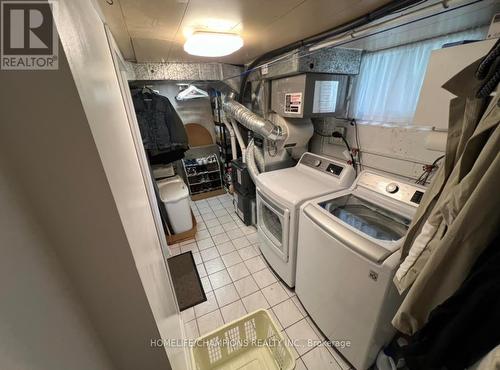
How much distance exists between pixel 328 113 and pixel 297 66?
0.49m

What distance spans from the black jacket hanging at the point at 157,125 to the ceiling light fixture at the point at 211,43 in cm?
119

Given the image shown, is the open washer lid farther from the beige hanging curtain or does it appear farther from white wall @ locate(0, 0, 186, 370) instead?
white wall @ locate(0, 0, 186, 370)

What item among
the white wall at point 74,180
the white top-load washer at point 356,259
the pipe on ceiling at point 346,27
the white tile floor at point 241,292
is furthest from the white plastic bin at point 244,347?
the pipe on ceiling at point 346,27

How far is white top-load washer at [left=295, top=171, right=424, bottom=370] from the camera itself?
1009 mm

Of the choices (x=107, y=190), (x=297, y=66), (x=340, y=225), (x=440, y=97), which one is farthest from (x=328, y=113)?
(x=107, y=190)

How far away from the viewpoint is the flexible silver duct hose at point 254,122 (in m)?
2.06

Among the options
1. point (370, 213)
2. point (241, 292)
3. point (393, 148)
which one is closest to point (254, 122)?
point (393, 148)

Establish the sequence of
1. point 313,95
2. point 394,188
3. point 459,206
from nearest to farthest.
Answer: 1. point 459,206
2. point 394,188
3. point 313,95

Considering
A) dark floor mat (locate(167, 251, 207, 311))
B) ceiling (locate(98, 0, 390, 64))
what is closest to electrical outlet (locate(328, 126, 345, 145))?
ceiling (locate(98, 0, 390, 64))

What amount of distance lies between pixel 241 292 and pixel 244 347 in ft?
1.75

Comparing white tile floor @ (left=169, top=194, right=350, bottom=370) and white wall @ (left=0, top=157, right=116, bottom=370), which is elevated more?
white wall @ (left=0, top=157, right=116, bottom=370)

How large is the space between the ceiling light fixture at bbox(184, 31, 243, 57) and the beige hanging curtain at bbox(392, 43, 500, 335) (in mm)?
1245

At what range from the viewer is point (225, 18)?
1088 mm

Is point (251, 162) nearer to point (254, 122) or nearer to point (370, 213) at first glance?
point (254, 122)
